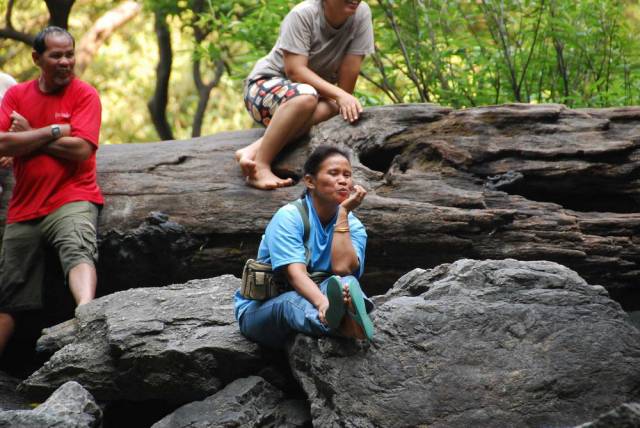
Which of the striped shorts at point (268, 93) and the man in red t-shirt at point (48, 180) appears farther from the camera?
the striped shorts at point (268, 93)

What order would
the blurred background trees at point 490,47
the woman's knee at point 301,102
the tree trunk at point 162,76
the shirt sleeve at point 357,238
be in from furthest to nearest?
the tree trunk at point 162,76 < the blurred background trees at point 490,47 < the woman's knee at point 301,102 < the shirt sleeve at point 357,238

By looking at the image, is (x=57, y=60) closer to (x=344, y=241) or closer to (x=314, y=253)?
(x=314, y=253)

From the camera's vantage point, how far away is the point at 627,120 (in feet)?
21.6

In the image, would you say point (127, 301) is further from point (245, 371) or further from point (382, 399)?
point (382, 399)

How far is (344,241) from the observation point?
467 centimetres

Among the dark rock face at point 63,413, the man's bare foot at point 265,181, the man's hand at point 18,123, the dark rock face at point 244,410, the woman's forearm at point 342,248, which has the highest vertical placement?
the man's hand at point 18,123

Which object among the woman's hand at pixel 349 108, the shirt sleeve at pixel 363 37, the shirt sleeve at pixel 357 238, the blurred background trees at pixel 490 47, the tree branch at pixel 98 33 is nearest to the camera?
the shirt sleeve at pixel 357 238

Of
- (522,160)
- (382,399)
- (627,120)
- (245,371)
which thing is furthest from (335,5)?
(382,399)

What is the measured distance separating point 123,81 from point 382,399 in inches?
625

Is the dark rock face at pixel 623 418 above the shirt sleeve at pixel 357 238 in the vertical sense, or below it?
below

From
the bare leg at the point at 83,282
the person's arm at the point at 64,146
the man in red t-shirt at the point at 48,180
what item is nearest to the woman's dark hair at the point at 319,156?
the bare leg at the point at 83,282

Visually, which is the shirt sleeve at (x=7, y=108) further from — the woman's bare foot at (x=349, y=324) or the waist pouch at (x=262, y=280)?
the woman's bare foot at (x=349, y=324)

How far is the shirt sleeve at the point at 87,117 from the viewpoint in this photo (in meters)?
6.38

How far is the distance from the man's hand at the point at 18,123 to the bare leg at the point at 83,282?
3.59 feet
